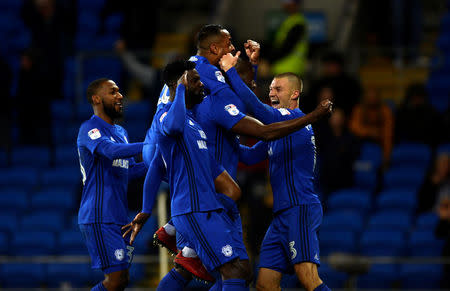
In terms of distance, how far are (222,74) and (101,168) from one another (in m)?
1.44

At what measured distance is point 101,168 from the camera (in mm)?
7840

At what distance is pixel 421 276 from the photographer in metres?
11.4

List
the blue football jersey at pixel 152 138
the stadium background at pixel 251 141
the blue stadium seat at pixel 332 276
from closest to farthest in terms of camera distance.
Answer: the blue football jersey at pixel 152 138 → the blue stadium seat at pixel 332 276 → the stadium background at pixel 251 141

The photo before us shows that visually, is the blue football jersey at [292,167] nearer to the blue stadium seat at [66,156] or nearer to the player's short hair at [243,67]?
the player's short hair at [243,67]

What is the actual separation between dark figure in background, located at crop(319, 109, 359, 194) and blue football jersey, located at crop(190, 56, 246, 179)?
18.1 feet

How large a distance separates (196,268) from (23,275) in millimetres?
6522

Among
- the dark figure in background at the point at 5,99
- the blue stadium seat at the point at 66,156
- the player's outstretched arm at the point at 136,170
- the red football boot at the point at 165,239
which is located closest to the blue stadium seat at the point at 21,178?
the blue stadium seat at the point at 66,156

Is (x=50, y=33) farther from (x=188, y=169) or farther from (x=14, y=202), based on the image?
(x=188, y=169)

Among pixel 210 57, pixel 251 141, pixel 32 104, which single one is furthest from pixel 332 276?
pixel 32 104

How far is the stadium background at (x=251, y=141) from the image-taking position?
12.0m

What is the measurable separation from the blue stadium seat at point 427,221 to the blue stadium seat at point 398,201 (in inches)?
13.6

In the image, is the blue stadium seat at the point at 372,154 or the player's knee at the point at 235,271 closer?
the player's knee at the point at 235,271

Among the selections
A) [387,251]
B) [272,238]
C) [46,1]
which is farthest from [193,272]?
[46,1]

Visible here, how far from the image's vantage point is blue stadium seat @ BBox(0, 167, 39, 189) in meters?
14.2
